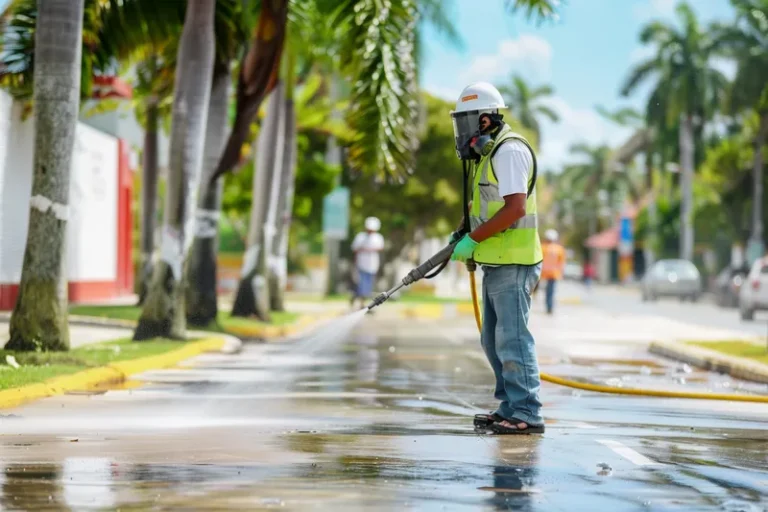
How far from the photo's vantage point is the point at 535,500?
23.6 ft

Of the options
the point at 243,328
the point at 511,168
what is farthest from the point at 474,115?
the point at 243,328

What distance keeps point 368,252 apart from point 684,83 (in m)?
41.6

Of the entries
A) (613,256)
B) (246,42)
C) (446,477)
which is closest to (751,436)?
(446,477)

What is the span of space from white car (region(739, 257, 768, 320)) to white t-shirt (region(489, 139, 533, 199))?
2722cm

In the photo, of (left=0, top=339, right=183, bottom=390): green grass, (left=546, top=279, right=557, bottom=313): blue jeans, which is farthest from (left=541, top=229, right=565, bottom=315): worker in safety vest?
(left=0, top=339, right=183, bottom=390): green grass

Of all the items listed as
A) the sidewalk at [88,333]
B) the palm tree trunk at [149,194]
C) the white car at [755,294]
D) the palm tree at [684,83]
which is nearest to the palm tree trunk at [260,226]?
the sidewalk at [88,333]

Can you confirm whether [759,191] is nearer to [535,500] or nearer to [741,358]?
[741,358]

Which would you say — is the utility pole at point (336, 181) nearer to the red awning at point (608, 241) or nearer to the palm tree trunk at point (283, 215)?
the palm tree trunk at point (283, 215)

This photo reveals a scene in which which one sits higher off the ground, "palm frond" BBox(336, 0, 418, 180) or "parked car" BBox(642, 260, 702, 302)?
"palm frond" BBox(336, 0, 418, 180)

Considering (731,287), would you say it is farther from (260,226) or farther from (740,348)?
(740,348)

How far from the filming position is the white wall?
29.8 m

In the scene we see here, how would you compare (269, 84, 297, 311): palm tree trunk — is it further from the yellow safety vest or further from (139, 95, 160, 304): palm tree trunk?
the yellow safety vest

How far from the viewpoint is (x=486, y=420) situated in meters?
10.4

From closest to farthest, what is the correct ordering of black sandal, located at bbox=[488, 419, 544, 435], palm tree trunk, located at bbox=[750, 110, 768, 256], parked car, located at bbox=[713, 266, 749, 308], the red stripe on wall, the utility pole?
1. black sandal, located at bbox=[488, 419, 544, 435]
2. the red stripe on wall
3. the utility pole
4. parked car, located at bbox=[713, 266, 749, 308]
5. palm tree trunk, located at bbox=[750, 110, 768, 256]
